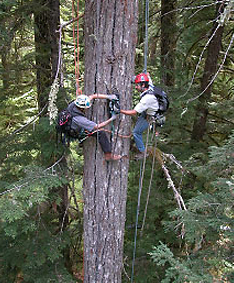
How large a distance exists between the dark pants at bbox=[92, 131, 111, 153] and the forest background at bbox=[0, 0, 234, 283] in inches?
32.5

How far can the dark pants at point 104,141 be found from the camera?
3783mm

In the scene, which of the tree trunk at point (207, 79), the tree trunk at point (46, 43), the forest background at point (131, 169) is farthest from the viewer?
the tree trunk at point (207, 79)

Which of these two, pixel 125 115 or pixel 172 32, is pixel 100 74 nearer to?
pixel 125 115

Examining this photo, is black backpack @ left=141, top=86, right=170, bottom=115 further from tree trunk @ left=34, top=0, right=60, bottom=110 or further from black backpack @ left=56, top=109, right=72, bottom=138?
tree trunk @ left=34, top=0, right=60, bottom=110

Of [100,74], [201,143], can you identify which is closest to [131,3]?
[100,74]

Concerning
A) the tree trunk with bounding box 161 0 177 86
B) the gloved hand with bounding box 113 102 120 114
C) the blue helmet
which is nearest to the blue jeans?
the gloved hand with bounding box 113 102 120 114

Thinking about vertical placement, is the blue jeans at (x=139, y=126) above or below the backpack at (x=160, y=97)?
below

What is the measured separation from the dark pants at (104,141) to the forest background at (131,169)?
0.82 meters

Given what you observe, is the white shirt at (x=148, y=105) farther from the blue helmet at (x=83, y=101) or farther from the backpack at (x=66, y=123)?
the backpack at (x=66, y=123)

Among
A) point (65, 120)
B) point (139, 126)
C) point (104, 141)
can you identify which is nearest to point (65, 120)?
point (65, 120)

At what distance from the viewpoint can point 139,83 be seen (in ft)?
12.6

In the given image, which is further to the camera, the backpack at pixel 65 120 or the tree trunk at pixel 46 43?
the tree trunk at pixel 46 43

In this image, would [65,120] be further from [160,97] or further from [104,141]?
[160,97]

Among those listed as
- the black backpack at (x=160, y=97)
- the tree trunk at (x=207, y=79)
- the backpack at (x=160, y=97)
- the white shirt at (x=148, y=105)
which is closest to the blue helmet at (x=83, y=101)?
the white shirt at (x=148, y=105)
